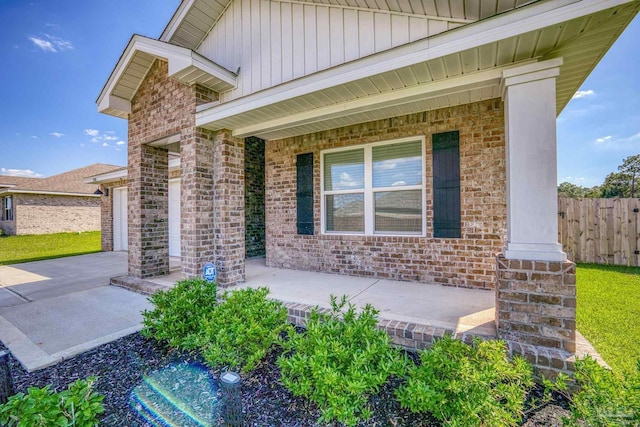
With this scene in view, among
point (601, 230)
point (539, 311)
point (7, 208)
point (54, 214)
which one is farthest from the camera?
point (54, 214)

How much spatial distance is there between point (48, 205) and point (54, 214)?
73 cm

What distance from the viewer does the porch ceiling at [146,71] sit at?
4.21 meters

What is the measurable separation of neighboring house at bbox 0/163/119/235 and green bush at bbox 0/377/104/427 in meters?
22.1

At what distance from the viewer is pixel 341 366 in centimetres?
207

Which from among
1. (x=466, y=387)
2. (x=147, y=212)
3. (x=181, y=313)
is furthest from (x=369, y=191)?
(x=147, y=212)

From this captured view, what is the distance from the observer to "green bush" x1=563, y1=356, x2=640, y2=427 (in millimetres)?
1543

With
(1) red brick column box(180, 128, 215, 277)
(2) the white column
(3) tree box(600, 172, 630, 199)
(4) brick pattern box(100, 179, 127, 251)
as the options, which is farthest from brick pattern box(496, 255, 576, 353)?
(3) tree box(600, 172, 630, 199)

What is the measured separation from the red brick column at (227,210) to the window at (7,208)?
24.2 m

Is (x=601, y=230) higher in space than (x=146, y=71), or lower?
lower

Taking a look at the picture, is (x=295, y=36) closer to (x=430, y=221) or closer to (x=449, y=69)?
(x=449, y=69)

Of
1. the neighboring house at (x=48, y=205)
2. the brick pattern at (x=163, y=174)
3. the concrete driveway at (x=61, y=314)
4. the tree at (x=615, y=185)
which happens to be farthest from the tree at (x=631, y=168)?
the neighboring house at (x=48, y=205)

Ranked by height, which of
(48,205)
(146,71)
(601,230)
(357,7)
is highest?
(146,71)

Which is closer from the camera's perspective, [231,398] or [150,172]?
[231,398]

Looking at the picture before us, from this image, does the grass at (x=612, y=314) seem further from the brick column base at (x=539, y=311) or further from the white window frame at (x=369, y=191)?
the white window frame at (x=369, y=191)
